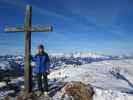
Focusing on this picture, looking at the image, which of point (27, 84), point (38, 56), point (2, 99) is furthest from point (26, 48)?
point (2, 99)

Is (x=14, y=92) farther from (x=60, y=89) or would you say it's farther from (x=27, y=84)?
(x=60, y=89)

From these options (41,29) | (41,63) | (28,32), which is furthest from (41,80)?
(41,29)

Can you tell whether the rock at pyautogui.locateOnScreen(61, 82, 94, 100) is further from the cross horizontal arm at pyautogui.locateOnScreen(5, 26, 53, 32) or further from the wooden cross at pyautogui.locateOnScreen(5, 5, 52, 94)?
the cross horizontal arm at pyautogui.locateOnScreen(5, 26, 53, 32)

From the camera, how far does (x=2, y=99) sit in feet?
41.4

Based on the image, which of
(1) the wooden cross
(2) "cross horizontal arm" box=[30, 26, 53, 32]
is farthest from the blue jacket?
(2) "cross horizontal arm" box=[30, 26, 53, 32]

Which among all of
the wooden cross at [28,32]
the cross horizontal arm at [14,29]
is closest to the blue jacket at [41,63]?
the wooden cross at [28,32]

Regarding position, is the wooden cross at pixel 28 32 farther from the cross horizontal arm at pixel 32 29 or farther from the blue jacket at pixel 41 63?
the blue jacket at pixel 41 63

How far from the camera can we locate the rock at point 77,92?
13.4m

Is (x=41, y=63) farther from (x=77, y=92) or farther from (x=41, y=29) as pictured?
(x=77, y=92)

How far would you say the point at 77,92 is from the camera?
13727mm

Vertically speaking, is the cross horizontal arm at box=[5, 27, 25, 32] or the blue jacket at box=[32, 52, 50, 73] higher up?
the cross horizontal arm at box=[5, 27, 25, 32]

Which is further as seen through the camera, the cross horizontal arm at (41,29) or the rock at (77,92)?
the rock at (77,92)

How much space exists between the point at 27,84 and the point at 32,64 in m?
1.17

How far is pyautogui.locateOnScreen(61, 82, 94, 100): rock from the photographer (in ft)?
43.9
